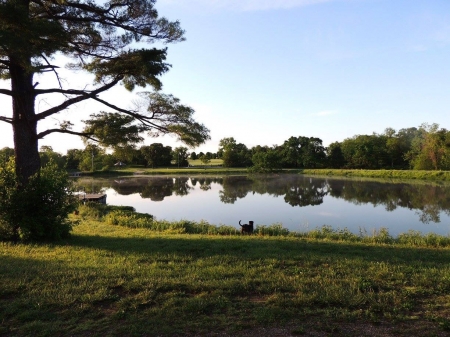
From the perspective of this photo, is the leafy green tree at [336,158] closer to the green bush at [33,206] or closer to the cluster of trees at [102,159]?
the cluster of trees at [102,159]

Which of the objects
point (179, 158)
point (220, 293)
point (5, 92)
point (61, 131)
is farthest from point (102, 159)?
point (179, 158)

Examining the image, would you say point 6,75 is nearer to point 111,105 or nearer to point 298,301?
point 111,105

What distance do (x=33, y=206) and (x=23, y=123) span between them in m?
2.02

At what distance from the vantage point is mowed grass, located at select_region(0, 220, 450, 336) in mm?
3113

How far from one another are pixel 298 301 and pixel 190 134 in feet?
18.2

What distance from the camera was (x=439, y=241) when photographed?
8.37 m

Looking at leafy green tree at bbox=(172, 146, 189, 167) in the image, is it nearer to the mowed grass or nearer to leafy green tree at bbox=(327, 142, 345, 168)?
leafy green tree at bbox=(327, 142, 345, 168)

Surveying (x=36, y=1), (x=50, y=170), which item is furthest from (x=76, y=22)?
(x=50, y=170)

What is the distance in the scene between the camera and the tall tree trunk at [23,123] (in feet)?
25.1

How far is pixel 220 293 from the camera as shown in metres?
3.89

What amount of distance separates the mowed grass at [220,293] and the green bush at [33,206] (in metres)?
1.24

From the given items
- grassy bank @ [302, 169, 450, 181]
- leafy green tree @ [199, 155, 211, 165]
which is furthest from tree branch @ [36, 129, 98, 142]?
leafy green tree @ [199, 155, 211, 165]

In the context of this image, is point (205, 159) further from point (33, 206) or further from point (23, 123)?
point (33, 206)

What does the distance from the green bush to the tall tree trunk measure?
0.26 m
